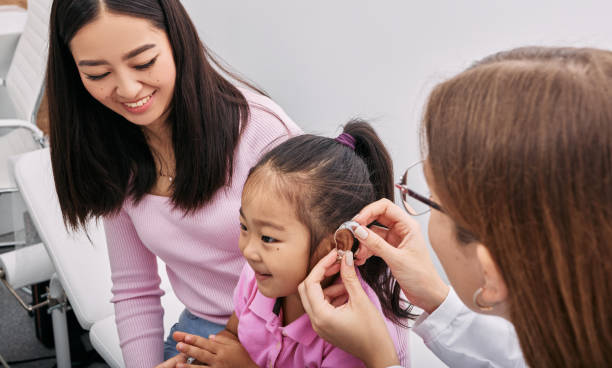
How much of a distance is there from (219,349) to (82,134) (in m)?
0.51

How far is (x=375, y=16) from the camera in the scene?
5.16 feet

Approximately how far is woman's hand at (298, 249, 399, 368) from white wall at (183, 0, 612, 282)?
1.31ft

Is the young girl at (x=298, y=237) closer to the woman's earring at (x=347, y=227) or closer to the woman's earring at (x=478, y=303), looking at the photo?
the woman's earring at (x=347, y=227)

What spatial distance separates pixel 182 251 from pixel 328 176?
40 centimetres

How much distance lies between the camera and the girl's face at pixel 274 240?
914mm

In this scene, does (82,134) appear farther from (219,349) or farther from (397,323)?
(397,323)

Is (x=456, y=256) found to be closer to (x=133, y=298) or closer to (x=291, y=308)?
(x=291, y=308)

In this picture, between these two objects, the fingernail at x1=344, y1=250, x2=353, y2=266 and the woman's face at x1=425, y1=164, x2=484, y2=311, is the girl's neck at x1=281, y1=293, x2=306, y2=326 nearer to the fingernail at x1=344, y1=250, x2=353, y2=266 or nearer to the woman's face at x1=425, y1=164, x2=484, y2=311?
the fingernail at x1=344, y1=250, x2=353, y2=266

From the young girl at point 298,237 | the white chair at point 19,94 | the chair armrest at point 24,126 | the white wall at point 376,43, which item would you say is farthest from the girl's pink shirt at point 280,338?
the chair armrest at point 24,126

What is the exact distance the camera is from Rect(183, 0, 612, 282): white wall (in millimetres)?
1245

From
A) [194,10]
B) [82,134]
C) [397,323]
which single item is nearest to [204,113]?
[82,134]

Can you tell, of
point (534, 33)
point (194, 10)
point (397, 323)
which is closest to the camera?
point (397, 323)

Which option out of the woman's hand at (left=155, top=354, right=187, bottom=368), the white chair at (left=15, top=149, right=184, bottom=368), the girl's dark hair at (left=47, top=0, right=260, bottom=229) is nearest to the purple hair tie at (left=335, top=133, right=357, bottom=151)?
the girl's dark hair at (left=47, top=0, right=260, bottom=229)

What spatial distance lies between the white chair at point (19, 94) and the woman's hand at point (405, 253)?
1233mm
